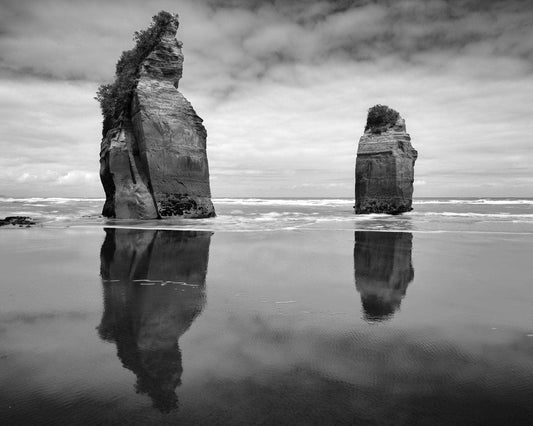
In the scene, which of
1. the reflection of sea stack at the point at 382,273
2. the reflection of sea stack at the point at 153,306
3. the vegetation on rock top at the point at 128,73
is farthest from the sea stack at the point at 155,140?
the reflection of sea stack at the point at 382,273

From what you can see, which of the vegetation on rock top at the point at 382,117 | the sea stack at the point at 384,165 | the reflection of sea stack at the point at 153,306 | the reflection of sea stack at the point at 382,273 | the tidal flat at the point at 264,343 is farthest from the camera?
the vegetation on rock top at the point at 382,117

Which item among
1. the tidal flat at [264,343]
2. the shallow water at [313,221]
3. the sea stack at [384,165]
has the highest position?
the sea stack at [384,165]

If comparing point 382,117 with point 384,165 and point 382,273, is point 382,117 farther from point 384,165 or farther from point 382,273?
point 382,273

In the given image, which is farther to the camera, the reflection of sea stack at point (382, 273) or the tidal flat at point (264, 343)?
the reflection of sea stack at point (382, 273)

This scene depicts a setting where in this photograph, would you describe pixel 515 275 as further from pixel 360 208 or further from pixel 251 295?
pixel 360 208

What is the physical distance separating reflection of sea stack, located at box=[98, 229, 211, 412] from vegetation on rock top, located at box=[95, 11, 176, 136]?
15664 mm

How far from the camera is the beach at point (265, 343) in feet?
8.70

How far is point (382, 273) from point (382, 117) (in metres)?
25.9

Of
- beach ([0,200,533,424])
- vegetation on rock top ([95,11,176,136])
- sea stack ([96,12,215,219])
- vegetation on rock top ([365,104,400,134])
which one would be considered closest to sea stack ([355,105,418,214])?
vegetation on rock top ([365,104,400,134])

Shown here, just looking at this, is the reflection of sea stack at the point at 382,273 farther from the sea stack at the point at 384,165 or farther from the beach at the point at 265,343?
the sea stack at the point at 384,165

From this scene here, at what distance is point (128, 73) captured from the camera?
2273 centimetres

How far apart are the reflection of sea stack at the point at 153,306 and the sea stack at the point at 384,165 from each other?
73.5ft

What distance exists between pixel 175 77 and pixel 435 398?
23.4 meters

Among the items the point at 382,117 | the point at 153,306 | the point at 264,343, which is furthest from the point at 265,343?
the point at 382,117
